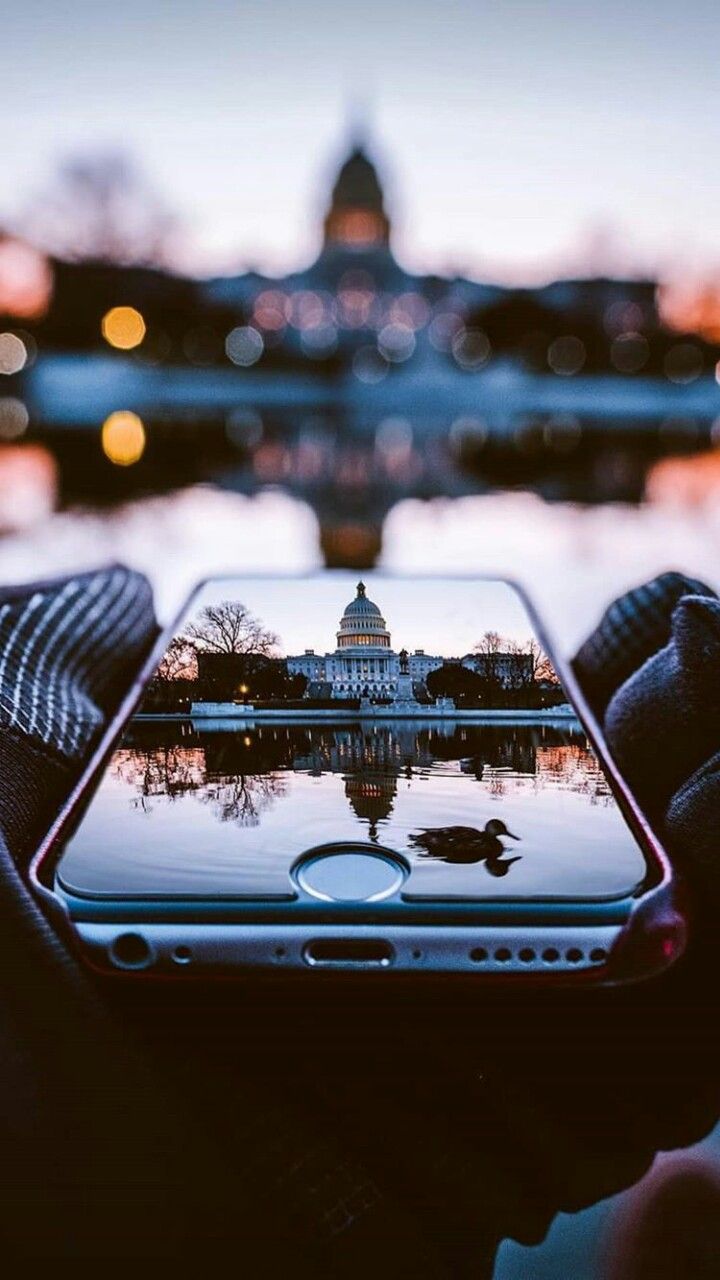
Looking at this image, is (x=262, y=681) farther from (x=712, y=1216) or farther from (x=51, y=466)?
(x=51, y=466)

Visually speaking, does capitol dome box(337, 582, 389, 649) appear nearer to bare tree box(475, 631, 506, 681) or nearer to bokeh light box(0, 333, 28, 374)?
bare tree box(475, 631, 506, 681)

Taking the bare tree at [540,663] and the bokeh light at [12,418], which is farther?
the bokeh light at [12,418]

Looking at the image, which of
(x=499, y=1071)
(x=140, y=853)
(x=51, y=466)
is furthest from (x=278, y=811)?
(x=51, y=466)

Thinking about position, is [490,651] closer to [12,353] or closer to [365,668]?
[365,668]

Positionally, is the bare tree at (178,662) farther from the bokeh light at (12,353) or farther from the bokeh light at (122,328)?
the bokeh light at (122,328)

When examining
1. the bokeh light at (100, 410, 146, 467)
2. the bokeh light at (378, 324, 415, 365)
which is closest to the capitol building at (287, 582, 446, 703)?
the bokeh light at (100, 410, 146, 467)

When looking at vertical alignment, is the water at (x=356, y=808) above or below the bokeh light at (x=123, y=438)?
above

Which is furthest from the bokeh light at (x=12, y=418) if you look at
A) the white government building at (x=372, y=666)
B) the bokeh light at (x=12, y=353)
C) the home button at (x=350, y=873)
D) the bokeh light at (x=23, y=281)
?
the bokeh light at (x=23, y=281)
